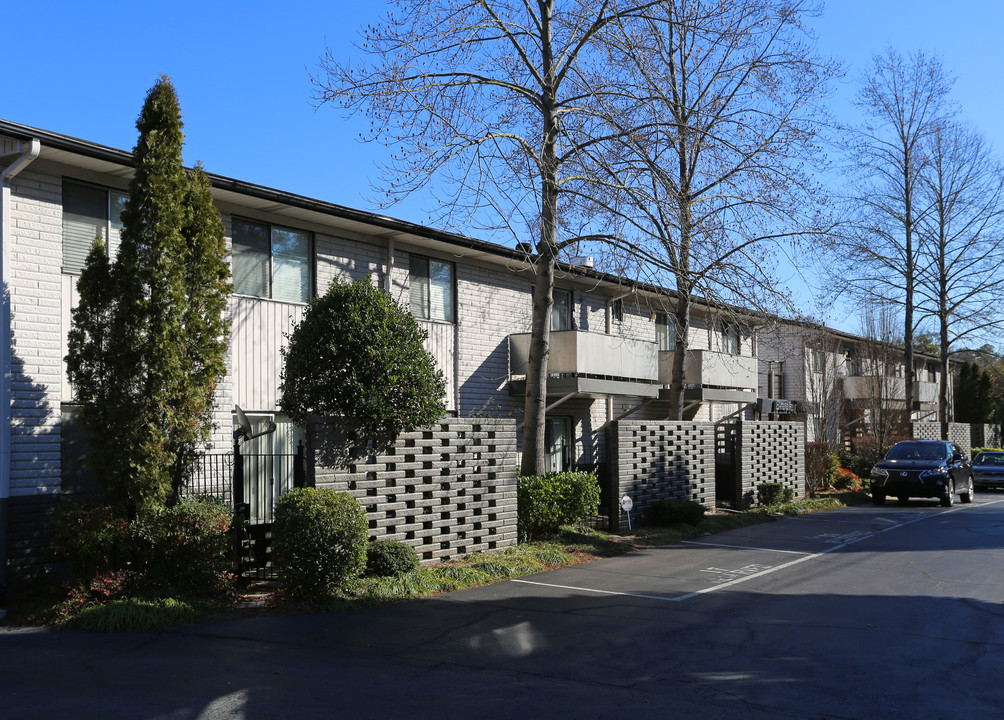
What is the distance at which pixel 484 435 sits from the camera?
13531mm

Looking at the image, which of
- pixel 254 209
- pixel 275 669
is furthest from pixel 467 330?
pixel 275 669

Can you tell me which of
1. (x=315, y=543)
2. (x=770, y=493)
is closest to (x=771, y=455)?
(x=770, y=493)

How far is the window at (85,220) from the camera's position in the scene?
12.3 m

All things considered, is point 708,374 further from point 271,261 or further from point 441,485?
point 441,485

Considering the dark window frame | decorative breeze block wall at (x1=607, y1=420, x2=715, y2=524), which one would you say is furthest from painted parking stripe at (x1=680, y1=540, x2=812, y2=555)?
the dark window frame

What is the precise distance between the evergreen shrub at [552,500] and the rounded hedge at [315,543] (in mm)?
4350

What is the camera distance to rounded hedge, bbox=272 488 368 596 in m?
9.98

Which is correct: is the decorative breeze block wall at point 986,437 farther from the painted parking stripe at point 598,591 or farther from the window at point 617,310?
the painted parking stripe at point 598,591

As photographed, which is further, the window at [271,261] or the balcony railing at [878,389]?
the balcony railing at [878,389]

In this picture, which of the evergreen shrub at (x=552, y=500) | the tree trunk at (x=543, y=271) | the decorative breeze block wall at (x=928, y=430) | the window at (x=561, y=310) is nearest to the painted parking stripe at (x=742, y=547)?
the evergreen shrub at (x=552, y=500)

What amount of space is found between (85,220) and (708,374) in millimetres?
18338

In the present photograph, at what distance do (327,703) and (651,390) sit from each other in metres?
18.3

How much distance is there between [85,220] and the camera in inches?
493

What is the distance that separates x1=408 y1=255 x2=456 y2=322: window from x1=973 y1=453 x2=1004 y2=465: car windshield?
76.5 feet
